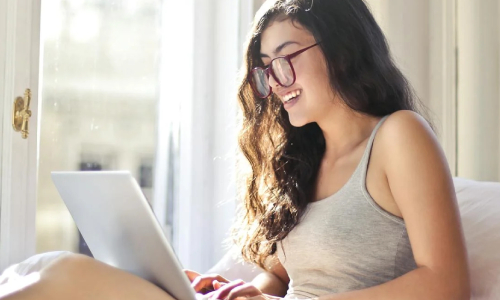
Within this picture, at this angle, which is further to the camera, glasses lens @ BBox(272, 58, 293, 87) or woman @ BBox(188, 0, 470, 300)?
glasses lens @ BBox(272, 58, 293, 87)

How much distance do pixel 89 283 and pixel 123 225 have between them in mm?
123

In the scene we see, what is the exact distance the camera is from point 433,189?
1.21 metres

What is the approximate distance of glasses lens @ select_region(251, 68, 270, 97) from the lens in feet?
5.26

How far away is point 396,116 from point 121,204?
0.58 m

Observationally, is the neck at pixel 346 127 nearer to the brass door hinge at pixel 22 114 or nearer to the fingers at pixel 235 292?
the fingers at pixel 235 292

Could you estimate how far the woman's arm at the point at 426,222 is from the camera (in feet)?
3.86

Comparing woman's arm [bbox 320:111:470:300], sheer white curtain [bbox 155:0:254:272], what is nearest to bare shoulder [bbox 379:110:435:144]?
woman's arm [bbox 320:111:470:300]

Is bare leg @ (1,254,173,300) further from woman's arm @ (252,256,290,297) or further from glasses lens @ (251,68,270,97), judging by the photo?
glasses lens @ (251,68,270,97)

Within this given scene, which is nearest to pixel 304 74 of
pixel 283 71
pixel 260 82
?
pixel 283 71

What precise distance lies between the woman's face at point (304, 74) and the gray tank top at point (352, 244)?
180mm

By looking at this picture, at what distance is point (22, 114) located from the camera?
1.87m

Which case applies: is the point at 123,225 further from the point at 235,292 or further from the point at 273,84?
the point at 273,84

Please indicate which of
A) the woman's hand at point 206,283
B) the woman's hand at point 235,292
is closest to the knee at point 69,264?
the woman's hand at point 235,292

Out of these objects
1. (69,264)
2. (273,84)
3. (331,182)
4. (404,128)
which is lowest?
(69,264)
